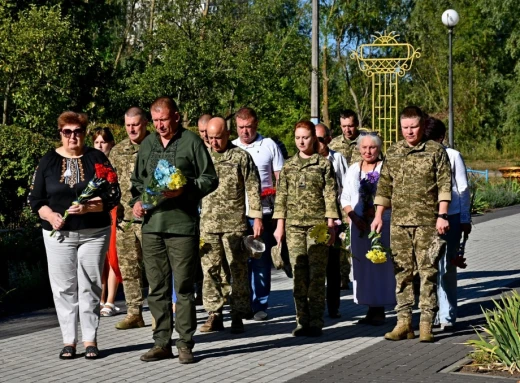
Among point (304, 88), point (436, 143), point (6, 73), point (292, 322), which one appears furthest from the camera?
point (304, 88)

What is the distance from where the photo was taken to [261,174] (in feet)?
36.1

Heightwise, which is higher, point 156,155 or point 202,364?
point 156,155

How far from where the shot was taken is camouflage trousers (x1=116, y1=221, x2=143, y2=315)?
10.2 m

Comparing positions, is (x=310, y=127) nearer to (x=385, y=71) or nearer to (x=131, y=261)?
(x=131, y=261)

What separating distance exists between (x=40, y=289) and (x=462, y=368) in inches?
235

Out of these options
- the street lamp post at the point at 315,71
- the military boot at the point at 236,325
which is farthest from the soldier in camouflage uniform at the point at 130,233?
the street lamp post at the point at 315,71

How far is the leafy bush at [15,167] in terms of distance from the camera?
54.7ft

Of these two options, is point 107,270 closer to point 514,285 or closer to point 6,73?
point 514,285

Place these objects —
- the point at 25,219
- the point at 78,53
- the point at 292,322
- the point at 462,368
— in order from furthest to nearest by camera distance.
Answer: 1. the point at 78,53
2. the point at 25,219
3. the point at 292,322
4. the point at 462,368

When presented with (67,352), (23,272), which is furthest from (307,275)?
(23,272)

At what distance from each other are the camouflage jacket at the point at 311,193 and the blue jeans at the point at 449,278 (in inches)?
43.0

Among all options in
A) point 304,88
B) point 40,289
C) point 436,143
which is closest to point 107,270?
point 40,289

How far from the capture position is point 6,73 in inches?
841

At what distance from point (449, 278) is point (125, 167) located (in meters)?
3.23
